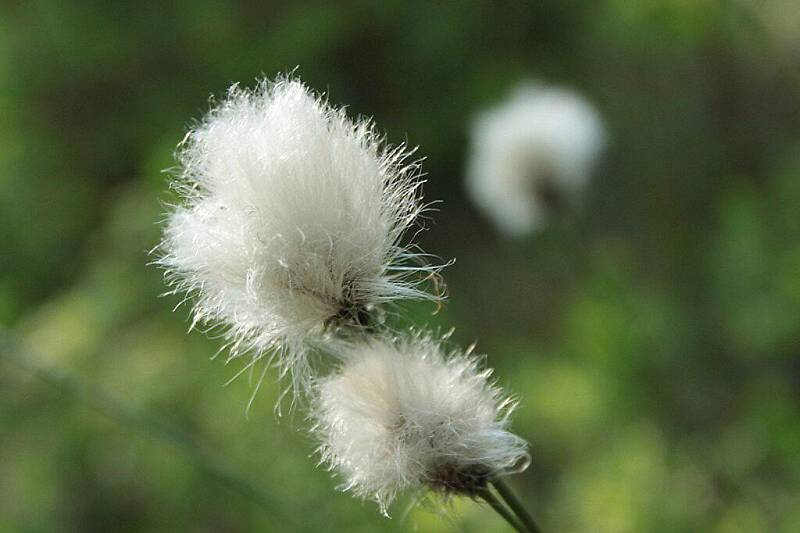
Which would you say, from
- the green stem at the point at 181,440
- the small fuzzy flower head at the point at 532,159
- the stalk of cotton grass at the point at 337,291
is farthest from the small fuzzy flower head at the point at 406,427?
the small fuzzy flower head at the point at 532,159

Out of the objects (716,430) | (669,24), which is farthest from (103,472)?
(669,24)

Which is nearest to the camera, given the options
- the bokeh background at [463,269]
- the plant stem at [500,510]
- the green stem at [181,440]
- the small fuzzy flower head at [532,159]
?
the plant stem at [500,510]

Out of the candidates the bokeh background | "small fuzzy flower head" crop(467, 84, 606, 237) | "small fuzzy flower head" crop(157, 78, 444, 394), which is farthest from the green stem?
"small fuzzy flower head" crop(467, 84, 606, 237)

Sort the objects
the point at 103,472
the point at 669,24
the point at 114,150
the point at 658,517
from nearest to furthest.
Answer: the point at 658,517
the point at 669,24
the point at 103,472
the point at 114,150

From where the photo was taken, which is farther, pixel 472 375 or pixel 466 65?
pixel 466 65

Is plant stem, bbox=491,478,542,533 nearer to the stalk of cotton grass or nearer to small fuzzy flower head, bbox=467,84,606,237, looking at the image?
the stalk of cotton grass

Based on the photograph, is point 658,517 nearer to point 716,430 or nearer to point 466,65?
point 716,430

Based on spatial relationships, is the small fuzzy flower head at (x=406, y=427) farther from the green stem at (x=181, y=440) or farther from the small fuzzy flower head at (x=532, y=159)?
the small fuzzy flower head at (x=532, y=159)
